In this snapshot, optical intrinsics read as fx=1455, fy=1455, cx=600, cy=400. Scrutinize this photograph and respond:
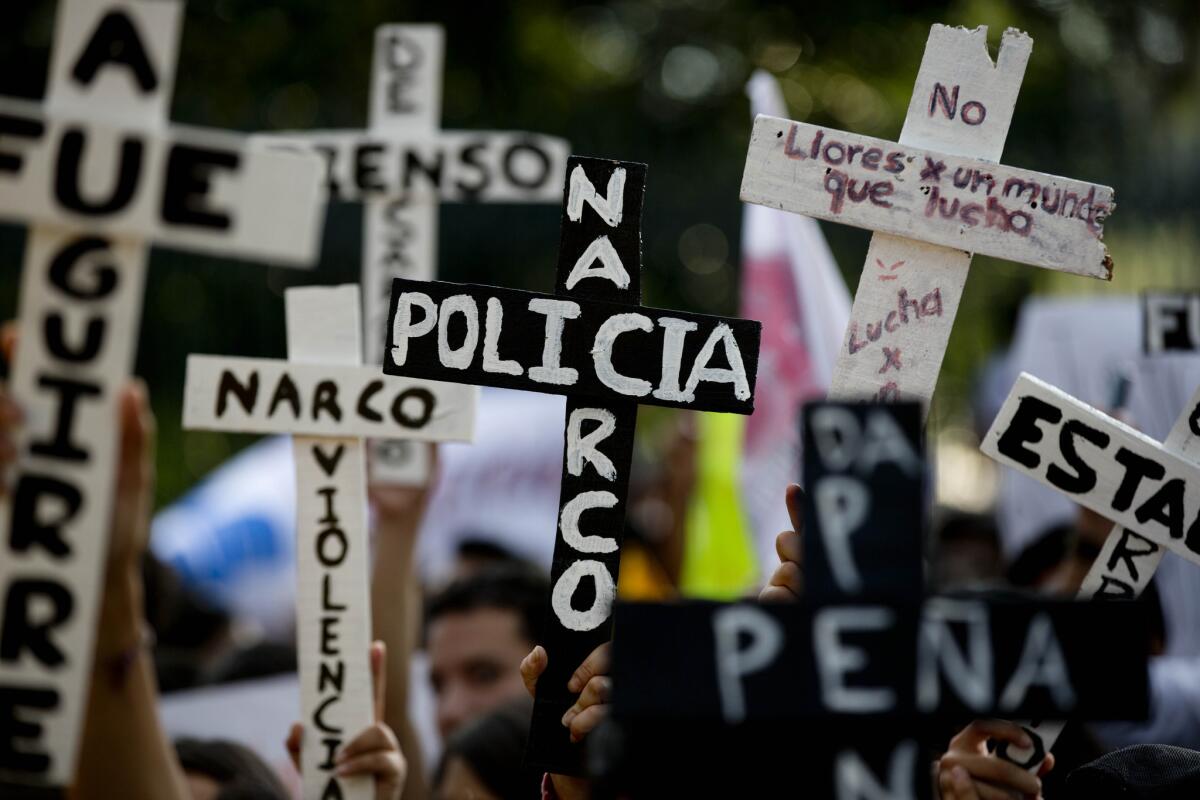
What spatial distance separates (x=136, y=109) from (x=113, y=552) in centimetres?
58

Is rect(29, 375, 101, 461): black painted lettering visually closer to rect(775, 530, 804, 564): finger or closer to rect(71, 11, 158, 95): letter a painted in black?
rect(71, 11, 158, 95): letter a painted in black

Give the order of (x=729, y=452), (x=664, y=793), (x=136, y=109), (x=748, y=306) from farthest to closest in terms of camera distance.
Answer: (x=729, y=452)
(x=748, y=306)
(x=136, y=109)
(x=664, y=793)

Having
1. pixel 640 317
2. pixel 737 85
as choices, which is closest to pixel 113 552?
pixel 640 317

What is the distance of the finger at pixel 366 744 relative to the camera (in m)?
2.25

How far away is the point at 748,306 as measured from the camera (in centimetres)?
436

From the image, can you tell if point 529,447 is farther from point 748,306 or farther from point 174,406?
point 174,406

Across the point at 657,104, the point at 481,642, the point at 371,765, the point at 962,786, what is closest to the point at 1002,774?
the point at 962,786

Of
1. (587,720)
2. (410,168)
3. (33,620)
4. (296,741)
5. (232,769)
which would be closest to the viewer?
(33,620)

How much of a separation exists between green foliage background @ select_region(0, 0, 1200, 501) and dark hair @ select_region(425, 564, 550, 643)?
416 centimetres

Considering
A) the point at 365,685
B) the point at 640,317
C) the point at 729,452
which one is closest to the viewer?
the point at 640,317

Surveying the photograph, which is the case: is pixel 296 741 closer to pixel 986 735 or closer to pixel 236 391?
pixel 236 391

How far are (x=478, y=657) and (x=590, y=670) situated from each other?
159cm

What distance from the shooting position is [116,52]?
5.94 ft

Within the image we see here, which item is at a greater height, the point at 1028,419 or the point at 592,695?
the point at 1028,419
